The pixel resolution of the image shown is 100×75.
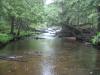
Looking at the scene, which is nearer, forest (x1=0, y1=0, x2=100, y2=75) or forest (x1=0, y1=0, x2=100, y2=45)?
forest (x1=0, y1=0, x2=100, y2=75)

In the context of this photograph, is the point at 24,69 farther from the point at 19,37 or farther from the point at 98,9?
the point at 19,37

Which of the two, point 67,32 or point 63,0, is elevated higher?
point 63,0

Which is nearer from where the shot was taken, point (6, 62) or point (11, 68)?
point (11, 68)

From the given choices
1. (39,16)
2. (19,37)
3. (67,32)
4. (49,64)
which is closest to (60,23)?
(67,32)

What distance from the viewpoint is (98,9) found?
3225 cm

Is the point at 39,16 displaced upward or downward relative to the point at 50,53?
upward

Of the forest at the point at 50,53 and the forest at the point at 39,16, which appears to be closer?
the forest at the point at 50,53

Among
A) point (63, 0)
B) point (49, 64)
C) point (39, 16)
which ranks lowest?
point (49, 64)

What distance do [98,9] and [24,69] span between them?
20362 millimetres

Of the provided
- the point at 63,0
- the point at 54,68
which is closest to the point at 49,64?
the point at 54,68

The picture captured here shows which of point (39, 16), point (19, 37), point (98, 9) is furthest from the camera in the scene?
point (39, 16)

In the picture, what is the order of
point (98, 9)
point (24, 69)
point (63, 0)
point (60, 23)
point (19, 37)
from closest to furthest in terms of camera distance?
point (24, 69) < point (98, 9) < point (19, 37) < point (60, 23) < point (63, 0)

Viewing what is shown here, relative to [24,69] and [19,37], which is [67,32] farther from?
[24,69]

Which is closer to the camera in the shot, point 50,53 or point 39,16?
point 50,53
